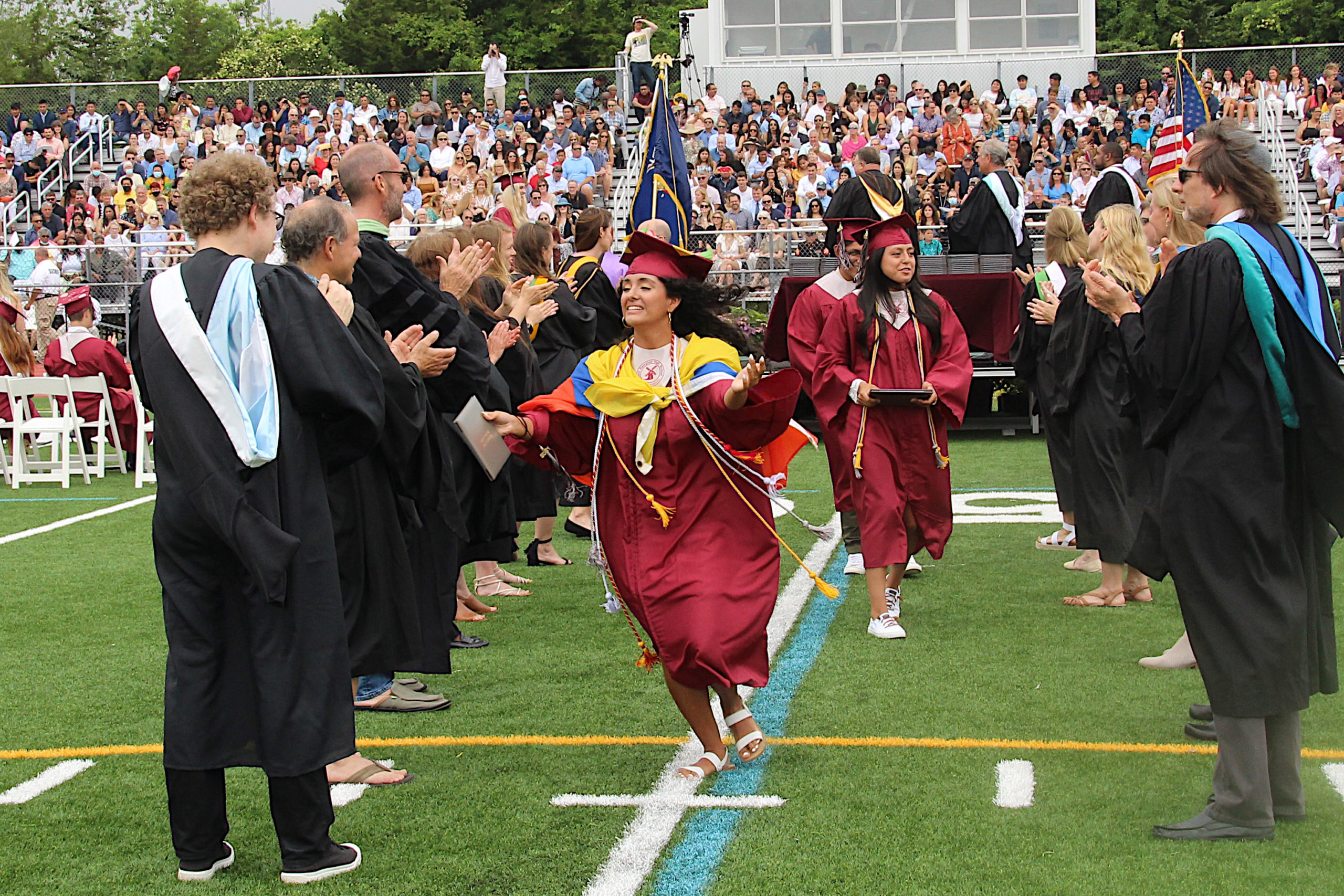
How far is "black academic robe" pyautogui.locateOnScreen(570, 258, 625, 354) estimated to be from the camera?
28.7ft

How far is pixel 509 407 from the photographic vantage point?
6.86m

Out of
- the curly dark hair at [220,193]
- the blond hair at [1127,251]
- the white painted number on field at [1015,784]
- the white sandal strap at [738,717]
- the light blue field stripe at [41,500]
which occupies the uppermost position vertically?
the curly dark hair at [220,193]

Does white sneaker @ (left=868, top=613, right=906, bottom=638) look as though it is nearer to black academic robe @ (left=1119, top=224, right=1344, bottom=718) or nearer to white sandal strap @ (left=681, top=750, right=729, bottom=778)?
white sandal strap @ (left=681, top=750, right=729, bottom=778)

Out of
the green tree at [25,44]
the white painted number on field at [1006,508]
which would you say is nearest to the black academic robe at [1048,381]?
the white painted number on field at [1006,508]

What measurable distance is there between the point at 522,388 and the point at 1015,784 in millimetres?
4065

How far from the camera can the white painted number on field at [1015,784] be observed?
165 inches

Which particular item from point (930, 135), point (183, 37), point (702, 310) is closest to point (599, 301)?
point (702, 310)

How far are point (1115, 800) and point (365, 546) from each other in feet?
8.48

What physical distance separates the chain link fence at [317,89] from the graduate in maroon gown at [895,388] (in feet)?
74.1

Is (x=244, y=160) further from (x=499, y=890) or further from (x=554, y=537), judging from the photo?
(x=554, y=537)

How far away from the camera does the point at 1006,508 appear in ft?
33.7

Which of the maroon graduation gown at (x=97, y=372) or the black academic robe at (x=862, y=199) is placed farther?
the maroon graduation gown at (x=97, y=372)

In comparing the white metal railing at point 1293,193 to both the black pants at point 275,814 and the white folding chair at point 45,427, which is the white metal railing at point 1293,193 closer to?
the white folding chair at point 45,427

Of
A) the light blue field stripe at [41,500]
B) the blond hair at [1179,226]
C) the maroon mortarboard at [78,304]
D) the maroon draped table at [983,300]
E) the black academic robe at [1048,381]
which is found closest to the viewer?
the blond hair at [1179,226]
